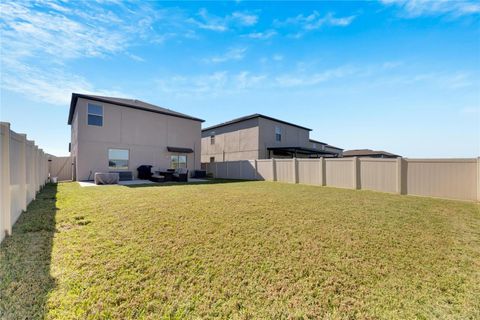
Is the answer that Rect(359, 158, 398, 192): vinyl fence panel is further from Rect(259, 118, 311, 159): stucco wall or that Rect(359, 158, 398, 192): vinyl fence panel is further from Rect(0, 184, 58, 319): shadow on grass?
Rect(0, 184, 58, 319): shadow on grass

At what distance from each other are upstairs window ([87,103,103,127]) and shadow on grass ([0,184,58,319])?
11.4 m

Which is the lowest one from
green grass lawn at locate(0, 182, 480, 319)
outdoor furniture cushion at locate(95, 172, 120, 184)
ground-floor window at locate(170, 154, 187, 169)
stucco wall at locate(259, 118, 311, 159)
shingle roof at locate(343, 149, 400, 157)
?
green grass lawn at locate(0, 182, 480, 319)

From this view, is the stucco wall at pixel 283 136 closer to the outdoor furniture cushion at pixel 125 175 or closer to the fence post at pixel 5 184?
the outdoor furniture cushion at pixel 125 175

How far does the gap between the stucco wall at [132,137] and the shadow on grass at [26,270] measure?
1081cm

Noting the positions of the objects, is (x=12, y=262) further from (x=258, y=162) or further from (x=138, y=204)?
(x=258, y=162)

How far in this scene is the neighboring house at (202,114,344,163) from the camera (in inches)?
842

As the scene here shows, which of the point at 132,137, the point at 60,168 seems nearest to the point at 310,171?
the point at 132,137

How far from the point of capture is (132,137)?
15.6 m

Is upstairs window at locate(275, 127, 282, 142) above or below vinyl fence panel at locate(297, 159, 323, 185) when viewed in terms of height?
above

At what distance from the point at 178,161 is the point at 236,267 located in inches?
641

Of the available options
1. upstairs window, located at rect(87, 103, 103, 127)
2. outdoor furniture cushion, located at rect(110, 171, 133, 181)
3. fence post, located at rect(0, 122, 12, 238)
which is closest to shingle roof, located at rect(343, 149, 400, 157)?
outdoor furniture cushion, located at rect(110, 171, 133, 181)

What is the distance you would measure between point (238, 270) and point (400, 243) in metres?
3.25

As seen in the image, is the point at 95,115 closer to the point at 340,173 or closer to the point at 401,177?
the point at 340,173

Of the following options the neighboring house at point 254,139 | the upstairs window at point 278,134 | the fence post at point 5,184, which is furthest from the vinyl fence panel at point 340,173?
the fence post at point 5,184
